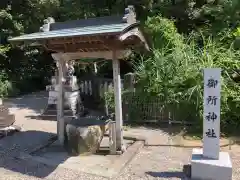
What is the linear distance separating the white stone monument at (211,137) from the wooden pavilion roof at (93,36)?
4.98 feet

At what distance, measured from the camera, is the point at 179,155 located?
5723mm

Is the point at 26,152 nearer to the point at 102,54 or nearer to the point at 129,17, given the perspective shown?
the point at 102,54

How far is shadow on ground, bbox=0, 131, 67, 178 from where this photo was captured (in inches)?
201

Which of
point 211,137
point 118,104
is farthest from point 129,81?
point 211,137

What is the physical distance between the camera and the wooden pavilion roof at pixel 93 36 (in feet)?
16.1

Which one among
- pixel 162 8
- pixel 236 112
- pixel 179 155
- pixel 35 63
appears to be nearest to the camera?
pixel 179 155

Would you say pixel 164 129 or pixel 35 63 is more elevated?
pixel 35 63

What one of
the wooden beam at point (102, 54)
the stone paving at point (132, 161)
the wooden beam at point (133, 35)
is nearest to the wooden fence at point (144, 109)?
the stone paving at point (132, 161)

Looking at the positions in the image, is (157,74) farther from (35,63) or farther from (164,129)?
(35,63)

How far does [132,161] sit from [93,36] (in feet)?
7.69

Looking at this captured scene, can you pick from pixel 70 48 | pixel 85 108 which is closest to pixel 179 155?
pixel 70 48

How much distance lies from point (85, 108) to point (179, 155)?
5040mm

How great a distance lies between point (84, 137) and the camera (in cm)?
559

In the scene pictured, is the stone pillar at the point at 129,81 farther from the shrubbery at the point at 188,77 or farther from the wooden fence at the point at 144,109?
the shrubbery at the point at 188,77
